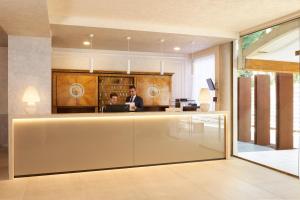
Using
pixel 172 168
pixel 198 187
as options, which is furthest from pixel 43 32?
pixel 198 187

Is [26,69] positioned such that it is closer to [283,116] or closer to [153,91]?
[153,91]

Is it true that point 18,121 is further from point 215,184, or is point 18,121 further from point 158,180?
point 215,184

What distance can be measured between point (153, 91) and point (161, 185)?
Result: 4.03 m

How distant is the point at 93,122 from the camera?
193 inches

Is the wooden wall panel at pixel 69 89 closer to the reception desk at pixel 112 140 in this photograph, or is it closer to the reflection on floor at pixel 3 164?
the reflection on floor at pixel 3 164

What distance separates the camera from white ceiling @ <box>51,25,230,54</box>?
5609 mm

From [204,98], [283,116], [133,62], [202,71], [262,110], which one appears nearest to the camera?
[204,98]

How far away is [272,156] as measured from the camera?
6059 mm

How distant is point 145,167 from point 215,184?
58.6 inches

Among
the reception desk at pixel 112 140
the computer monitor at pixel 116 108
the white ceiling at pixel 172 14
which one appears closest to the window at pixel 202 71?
the white ceiling at pixel 172 14

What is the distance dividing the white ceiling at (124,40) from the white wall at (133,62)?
31cm

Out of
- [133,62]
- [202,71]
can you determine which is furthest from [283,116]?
[133,62]

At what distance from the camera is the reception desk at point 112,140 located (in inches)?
180

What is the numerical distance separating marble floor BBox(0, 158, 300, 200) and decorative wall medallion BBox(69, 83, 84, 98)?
115 inches
